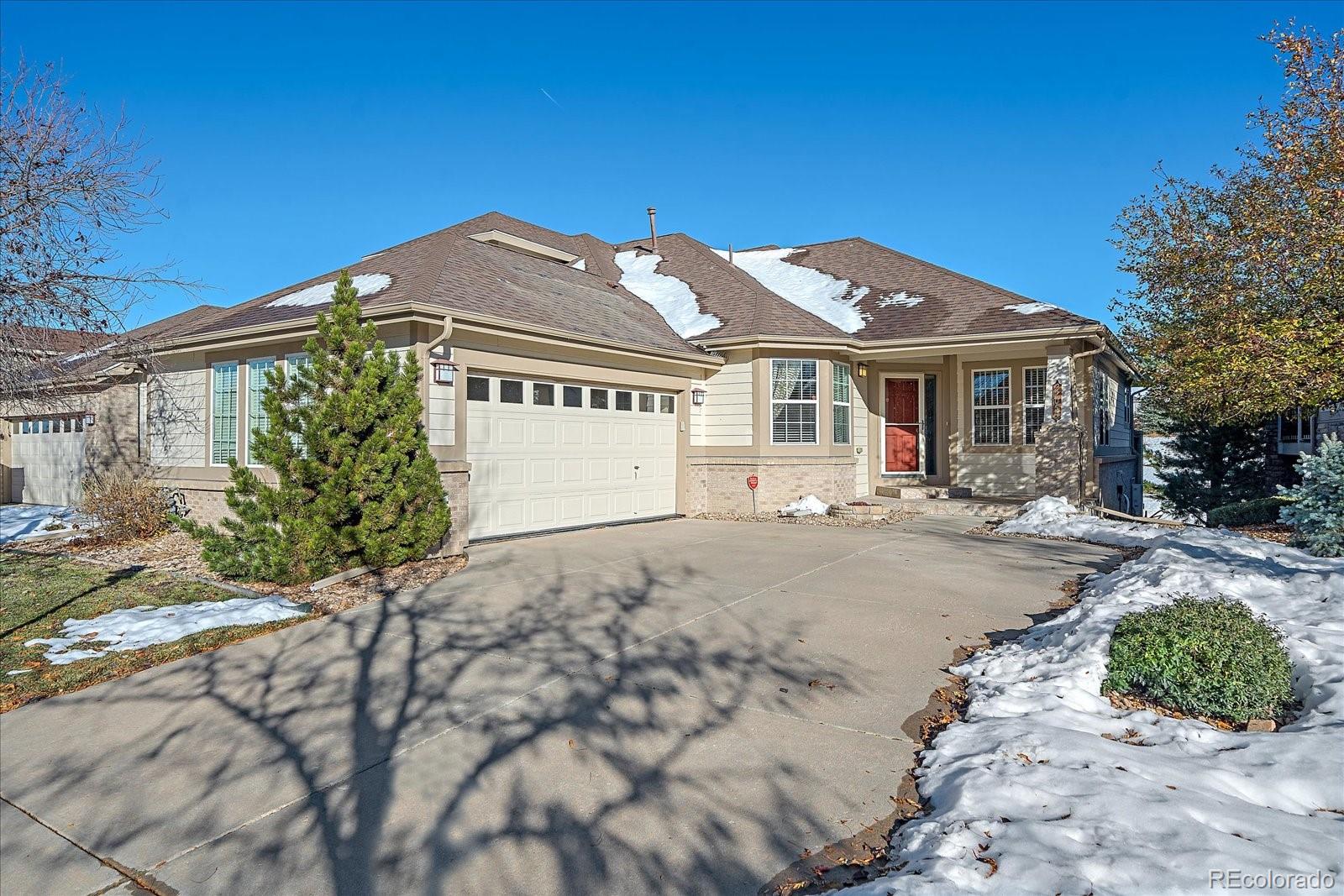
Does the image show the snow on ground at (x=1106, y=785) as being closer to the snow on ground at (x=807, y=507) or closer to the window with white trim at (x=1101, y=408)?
the snow on ground at (x=807, y=507)

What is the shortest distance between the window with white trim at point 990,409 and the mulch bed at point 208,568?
34.7 feet

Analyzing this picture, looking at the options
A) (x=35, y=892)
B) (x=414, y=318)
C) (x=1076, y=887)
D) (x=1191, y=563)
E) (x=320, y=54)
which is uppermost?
(x=320, y=54)

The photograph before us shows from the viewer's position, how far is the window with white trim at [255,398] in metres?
10.7

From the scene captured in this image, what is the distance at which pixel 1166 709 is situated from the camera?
4055 mm

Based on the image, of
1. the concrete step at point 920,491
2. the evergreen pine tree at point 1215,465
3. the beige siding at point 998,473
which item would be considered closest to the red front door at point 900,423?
the concrete step at point 920,491

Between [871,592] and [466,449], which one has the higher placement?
[466,449]

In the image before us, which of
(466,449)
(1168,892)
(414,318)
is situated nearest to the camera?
(1168,892)

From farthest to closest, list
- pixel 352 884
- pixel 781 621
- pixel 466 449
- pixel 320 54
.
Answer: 1. pixel 320 54
2. pixel 466 449
3. pixel 781 621
4. pixel 352 884

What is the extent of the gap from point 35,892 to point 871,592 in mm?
6064

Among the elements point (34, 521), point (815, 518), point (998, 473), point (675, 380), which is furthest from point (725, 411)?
point (34, 521)

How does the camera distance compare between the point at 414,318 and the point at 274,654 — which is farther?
the point at 414,318

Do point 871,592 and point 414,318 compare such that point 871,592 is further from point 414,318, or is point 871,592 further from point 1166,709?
point 414,318

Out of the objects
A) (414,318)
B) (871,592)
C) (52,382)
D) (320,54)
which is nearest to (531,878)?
(871,592)

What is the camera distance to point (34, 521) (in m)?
13.4
